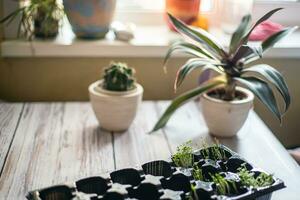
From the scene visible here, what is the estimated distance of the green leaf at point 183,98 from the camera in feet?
4.18

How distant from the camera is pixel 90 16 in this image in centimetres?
148

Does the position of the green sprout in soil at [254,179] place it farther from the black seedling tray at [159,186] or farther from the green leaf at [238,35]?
the green leaf at [238,35]

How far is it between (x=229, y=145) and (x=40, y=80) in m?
0.68

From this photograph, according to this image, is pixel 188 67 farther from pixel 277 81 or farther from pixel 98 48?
pixel 98 48

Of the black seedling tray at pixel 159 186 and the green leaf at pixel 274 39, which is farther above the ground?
the green leaf at pixel 274 39

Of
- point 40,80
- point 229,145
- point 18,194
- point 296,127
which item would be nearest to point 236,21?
point 296,127

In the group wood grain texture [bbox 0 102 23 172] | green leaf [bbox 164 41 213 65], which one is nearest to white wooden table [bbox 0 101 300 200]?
wood grain texture [bbox 0 102 23 172]

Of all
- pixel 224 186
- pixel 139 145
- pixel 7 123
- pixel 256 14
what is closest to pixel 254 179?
pixel 224 186

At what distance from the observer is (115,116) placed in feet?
4.20

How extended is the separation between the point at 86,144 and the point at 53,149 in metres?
0.09

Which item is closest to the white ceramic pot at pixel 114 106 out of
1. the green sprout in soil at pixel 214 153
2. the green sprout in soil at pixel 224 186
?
the green sprout in soil at pixel 214 153

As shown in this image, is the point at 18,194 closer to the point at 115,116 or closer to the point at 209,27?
the point at 115,116

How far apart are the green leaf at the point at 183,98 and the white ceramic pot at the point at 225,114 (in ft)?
0.08

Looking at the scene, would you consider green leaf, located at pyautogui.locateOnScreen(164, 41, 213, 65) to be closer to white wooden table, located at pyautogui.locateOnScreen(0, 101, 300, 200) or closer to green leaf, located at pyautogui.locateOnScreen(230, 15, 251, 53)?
green leaf, located at pyautogui.locateOnScreen(230, 15, 251, 53)
